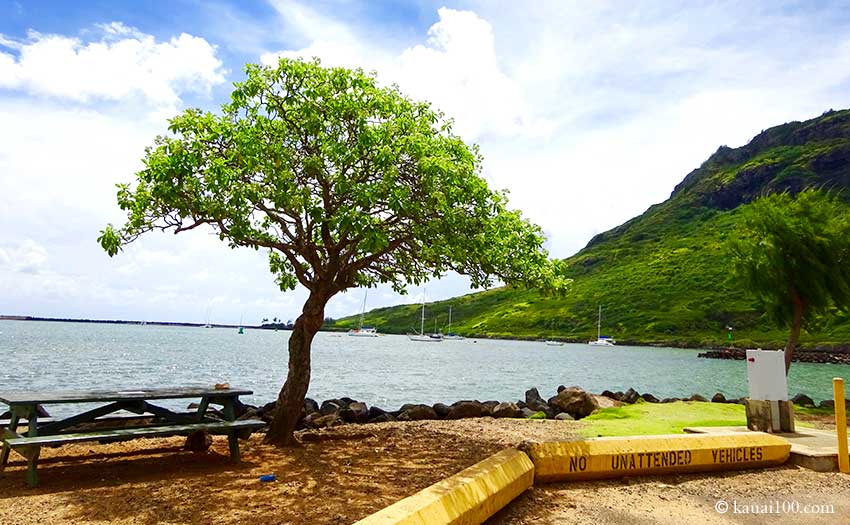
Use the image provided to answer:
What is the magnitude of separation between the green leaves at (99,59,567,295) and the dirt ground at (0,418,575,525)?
3.83 metres

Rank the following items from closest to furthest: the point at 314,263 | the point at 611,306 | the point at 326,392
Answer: the point at 314,263 < the point at 326,392 < the point at 611,306

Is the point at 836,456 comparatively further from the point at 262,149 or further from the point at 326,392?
the point at 326,392

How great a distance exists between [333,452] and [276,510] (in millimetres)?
4303

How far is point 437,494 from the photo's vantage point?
658cm

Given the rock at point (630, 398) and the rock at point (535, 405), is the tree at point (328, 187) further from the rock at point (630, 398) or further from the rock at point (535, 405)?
the rock at point (630, 398)

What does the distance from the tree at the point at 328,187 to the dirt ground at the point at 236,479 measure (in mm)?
1838

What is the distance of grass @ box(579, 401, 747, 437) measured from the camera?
51.4 ft

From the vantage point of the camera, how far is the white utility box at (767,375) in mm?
14105

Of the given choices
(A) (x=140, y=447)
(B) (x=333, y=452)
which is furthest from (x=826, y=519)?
(A) (x=140, y=447)

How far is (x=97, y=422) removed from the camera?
10.7m

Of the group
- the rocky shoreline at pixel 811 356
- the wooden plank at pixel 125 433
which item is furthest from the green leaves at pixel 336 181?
the rocky shoreline at pixel 811 356

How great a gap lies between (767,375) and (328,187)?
11157 millimetres

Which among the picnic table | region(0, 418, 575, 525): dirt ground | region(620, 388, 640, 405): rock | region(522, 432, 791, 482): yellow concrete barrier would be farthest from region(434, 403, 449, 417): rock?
region(522, 432, 791, 482): yellow concrete barrier

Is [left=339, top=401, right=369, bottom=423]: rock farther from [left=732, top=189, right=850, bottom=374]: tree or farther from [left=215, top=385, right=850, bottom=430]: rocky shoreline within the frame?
[left=732, top=189, right=850, bottom=374]: tree
